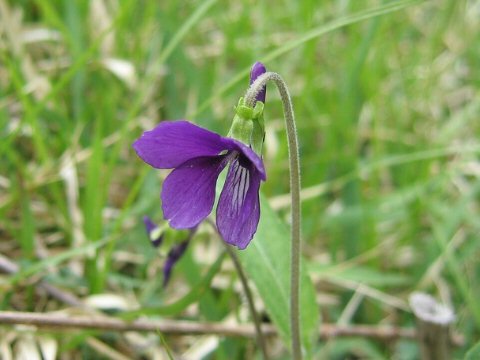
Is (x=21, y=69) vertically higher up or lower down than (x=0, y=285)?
higher up

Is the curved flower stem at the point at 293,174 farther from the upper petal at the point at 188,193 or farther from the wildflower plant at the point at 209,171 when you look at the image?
the upper petal at the point at 188,193

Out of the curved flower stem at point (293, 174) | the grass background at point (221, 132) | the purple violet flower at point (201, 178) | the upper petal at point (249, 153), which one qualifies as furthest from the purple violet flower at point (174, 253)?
the upper petal at point (249, 153)

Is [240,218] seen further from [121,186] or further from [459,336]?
[121,186]

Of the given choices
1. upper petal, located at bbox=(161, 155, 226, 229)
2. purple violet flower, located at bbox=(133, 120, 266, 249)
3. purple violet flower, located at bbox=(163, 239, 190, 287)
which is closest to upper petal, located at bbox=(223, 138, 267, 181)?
purple violet flower, located at bbox=(133, 120, 266, 249)

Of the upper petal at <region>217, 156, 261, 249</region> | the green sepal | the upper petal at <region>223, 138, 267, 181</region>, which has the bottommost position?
Answer: the upper petal at <region>217, 156, 261, 249</region>

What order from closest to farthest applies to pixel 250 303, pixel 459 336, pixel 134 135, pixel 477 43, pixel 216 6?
1. pixel 250 303
2. pixel 459 336
3. pixel 134 135
4. pixel 216 6
5. pixel 477 43

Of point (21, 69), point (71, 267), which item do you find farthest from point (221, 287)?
point (21, 69)

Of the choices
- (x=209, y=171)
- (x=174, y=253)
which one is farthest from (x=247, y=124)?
(x=174, y=253)

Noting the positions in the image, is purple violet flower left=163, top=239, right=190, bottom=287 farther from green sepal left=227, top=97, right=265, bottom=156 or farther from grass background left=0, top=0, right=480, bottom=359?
green sepal left=227, top=97, right=265, bottom=156
